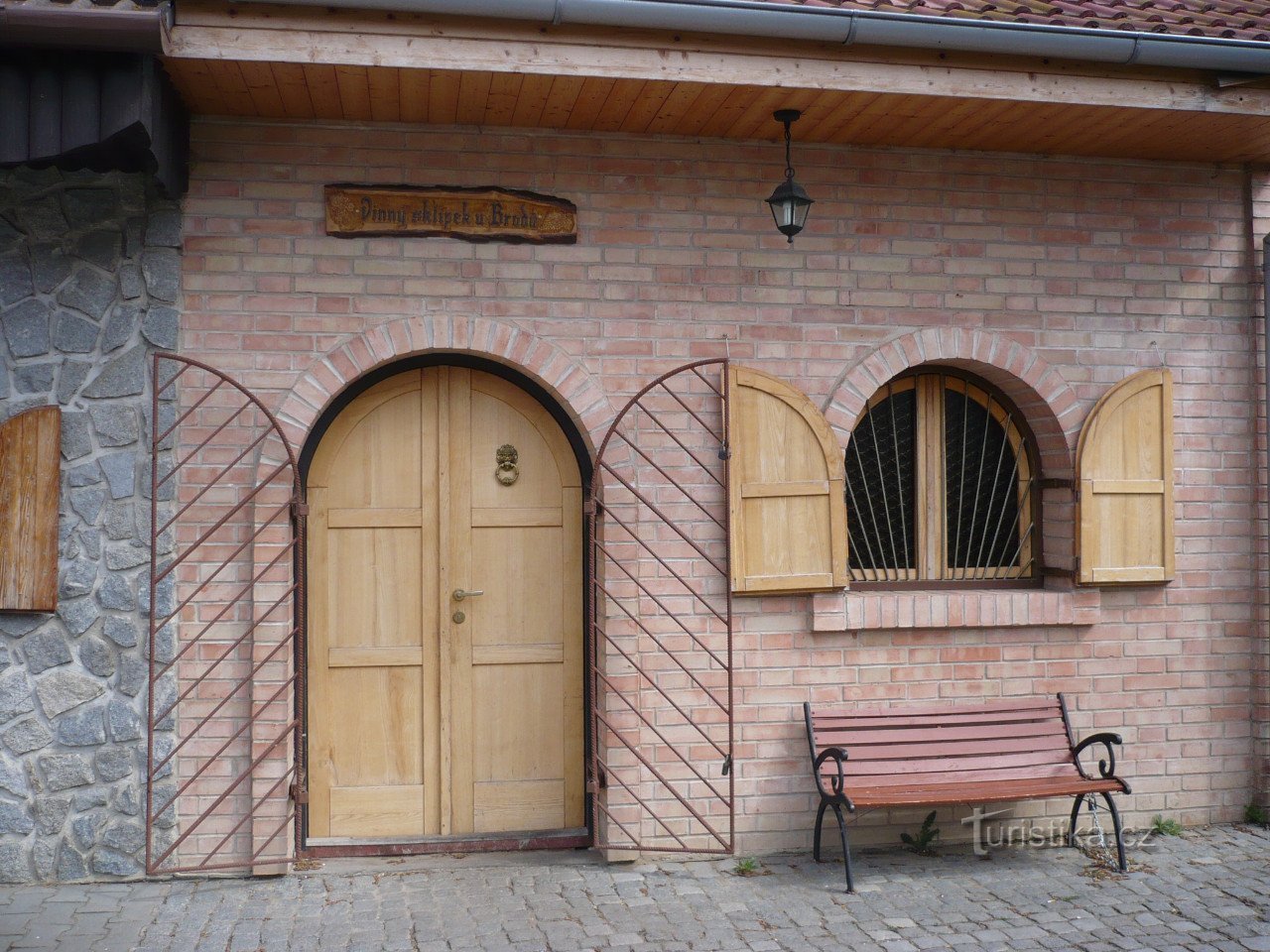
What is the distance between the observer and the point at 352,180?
5.16 metres

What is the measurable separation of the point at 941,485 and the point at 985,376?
59 centimetres

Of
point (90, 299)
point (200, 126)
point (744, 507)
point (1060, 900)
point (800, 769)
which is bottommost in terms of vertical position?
point (1060, 900)

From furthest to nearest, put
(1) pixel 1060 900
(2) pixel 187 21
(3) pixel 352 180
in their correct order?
1. (3) pixel 352 180
2. (1) pixel 1060 900
3. (2) pixel 187 21

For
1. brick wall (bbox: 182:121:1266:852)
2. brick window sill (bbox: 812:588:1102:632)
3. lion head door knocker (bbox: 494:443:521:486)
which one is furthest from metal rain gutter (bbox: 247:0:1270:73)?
brick window sill (bbox: 812:588:1102:632)

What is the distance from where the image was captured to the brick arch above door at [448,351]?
16.6ft

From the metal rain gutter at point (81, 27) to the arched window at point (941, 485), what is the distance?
141 inches

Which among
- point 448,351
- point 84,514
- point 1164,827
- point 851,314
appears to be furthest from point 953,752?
point 84,514

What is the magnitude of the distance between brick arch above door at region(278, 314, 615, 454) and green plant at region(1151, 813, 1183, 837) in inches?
133

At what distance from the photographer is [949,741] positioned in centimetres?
545

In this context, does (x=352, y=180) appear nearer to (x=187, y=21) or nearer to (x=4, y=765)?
(x=187, y=21)

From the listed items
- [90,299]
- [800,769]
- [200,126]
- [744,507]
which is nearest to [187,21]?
[200,126]

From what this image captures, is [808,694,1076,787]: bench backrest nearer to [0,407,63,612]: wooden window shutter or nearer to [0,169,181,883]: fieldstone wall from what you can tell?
[0,169,181,883]: fieldstone wall

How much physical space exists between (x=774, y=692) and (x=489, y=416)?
6.17 feet

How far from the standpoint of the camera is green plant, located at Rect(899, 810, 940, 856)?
5.50m
